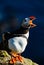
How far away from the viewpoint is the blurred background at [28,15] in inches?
205

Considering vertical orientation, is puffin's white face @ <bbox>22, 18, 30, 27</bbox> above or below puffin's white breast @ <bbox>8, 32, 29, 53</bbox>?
above

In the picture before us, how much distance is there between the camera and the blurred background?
5.21 metres

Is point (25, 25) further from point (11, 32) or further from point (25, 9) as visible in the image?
point (25, 9)

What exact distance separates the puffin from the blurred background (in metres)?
0.11

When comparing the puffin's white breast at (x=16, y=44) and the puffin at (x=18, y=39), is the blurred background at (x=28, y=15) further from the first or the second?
the puffin's white breast at (x=16, y=44)

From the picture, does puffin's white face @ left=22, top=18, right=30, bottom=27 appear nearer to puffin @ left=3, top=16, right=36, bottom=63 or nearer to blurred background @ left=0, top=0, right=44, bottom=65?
puffin @ left=3, top=16, right=36, bottom=63

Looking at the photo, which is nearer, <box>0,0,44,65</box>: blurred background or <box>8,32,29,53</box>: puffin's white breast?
<box>8,32,29,53</box>: puffin's white breast

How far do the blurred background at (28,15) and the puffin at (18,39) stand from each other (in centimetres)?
11

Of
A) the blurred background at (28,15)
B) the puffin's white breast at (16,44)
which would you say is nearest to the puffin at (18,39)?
the puffin's white breast at (16,44)

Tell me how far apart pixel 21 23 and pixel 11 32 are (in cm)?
21

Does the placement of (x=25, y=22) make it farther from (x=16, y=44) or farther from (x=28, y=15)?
(x=28, y=15)

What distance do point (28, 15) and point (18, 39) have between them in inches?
55.8

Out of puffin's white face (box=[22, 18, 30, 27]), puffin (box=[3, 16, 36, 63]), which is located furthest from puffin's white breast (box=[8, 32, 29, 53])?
puffin's white face (box=[22, 18, 30, 27])

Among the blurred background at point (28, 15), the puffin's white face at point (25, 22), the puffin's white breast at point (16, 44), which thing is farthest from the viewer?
the blurred background at point (28, 15)
